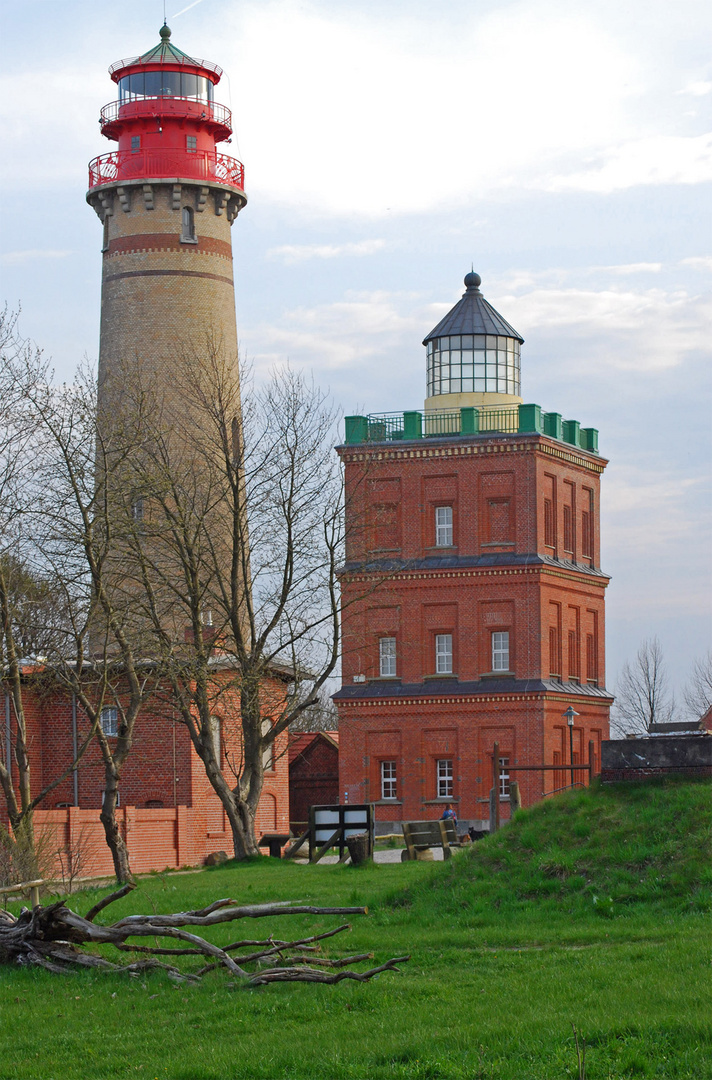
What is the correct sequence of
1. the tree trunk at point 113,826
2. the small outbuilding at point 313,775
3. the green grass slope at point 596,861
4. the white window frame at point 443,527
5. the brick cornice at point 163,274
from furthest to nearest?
the small outbuilding at point 313,775
the white window frame at point 443,527
the brick cornice at point 163,274
the tree trunk at point 113,826
the green grass slope at point 596,861

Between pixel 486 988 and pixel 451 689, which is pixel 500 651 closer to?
pixel 451 689

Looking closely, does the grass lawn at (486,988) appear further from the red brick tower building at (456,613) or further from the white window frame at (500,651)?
the white window frame at (500,651)

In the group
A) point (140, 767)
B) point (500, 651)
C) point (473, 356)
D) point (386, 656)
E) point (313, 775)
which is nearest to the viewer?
point (140, 767)

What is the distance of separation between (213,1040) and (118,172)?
4263cm

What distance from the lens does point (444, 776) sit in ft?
179

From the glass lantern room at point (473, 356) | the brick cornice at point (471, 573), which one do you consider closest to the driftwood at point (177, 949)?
the brick cornice at point (471, 573)

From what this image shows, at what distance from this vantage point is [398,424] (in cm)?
5731

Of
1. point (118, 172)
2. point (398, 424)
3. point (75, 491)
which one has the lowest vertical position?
point (75, 491)

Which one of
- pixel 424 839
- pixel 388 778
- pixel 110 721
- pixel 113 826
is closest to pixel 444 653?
pixel 388 778

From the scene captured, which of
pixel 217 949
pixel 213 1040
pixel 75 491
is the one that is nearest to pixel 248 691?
pixel 75 491

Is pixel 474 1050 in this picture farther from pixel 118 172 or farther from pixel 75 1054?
pixel 118 172

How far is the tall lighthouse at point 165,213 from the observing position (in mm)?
48531

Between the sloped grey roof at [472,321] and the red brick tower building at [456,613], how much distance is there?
410 cm

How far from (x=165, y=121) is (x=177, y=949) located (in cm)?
4040
